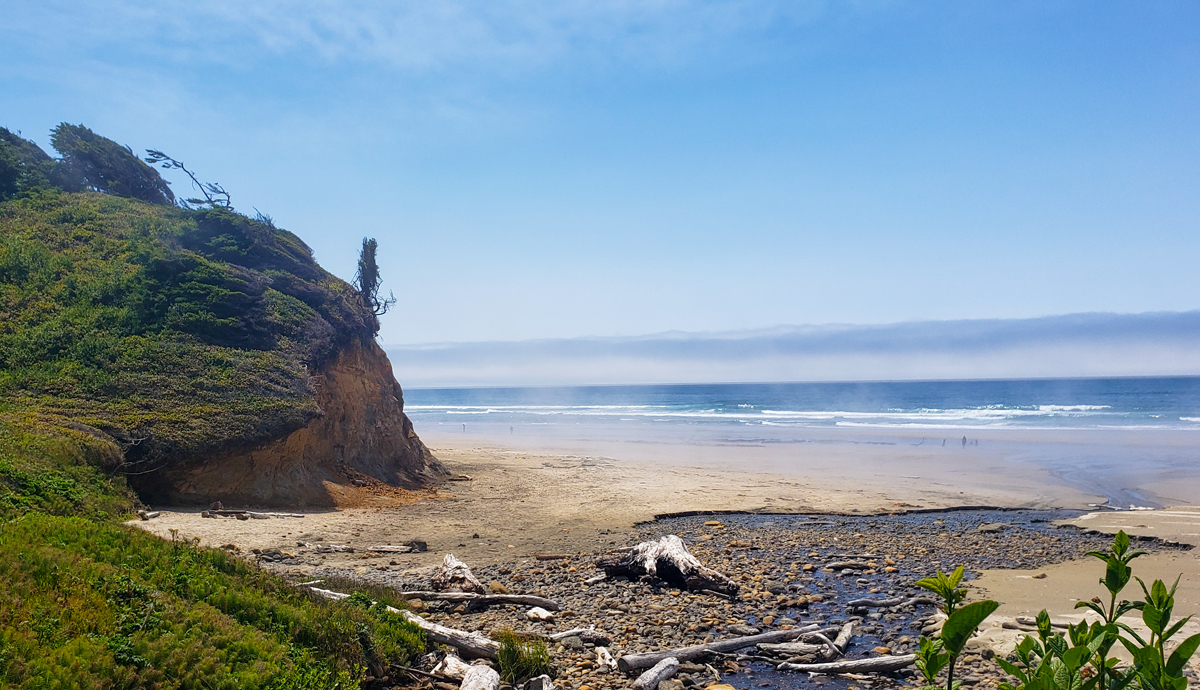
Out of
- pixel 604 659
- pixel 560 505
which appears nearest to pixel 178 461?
pixel 560 505

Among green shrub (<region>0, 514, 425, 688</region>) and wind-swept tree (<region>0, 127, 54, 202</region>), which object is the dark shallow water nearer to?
green shrub (<region>0, 514, 425, 688</region>)

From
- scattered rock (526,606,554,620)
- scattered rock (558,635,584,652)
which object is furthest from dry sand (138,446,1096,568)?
scattered rock (558,635,584,652)

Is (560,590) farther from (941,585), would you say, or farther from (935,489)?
(935,489)

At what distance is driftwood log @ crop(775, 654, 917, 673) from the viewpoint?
7141 millimetres

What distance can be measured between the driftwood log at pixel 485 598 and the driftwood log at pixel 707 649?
1828 mm

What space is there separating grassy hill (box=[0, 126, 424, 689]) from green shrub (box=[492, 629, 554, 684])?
0.85m

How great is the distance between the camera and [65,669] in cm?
412

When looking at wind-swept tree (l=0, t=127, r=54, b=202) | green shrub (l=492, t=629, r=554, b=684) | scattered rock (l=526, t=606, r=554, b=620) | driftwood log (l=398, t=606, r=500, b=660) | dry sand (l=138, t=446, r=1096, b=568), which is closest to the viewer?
green shrub (l=492, t=629, r=554, b=684)

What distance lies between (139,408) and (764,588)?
12597 mm

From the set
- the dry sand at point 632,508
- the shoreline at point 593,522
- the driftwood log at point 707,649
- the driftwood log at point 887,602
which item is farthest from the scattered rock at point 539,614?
the driftwood log at point 887,602

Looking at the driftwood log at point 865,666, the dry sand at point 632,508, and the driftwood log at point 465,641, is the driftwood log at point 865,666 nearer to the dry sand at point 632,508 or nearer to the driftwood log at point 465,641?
the dry sand at point 632,508

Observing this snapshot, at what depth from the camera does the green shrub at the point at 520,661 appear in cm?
652

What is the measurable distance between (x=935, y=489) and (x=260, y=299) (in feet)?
66.7

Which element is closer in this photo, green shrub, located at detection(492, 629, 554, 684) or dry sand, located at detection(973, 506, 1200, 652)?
green shrub, located at detection(492, 629, 554, 684)
